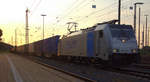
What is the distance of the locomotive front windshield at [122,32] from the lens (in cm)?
1864

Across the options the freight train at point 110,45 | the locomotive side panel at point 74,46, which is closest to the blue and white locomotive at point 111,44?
the freight train at point 110,45

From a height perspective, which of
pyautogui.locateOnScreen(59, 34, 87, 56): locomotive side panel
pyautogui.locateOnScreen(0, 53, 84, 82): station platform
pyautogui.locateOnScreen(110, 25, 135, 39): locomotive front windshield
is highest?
pyautogui.locateOnScreen(110, 25, 135, 39): locomotive front windshield

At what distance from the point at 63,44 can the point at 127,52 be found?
1473 cm

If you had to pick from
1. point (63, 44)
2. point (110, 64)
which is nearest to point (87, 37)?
point (110, 64)

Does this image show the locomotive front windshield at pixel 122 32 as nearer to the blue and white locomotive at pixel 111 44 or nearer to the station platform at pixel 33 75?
the blue and white locomotive at pixel 111 44

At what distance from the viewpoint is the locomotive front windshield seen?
1864 centimetres

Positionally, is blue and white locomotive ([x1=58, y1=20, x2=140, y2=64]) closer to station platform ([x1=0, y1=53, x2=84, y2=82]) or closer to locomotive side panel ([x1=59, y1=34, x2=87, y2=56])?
locomotive side panel ([x1=59, y1=34, x2=87, y2=56])

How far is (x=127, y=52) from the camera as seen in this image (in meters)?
17.8

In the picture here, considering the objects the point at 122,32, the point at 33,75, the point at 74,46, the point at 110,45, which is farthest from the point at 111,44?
the point at 74,46

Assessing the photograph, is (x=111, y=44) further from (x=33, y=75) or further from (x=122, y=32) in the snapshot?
(x=33, y=75)

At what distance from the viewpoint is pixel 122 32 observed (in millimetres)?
18812

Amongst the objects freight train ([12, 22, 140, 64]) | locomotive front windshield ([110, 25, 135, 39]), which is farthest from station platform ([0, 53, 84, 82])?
A: locomotive front windshield ([110, 25, 135, 39])

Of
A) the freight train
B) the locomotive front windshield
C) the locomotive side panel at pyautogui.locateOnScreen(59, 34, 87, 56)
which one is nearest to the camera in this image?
the freight train

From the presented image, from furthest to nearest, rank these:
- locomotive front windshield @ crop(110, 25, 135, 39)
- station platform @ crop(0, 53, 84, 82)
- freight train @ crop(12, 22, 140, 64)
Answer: locomotive front windshield @ crop(110, 25, 135, 39)
freight train @ crop(12, 22, 140, 64)
station platform @ crop(0, 53, 84, 82)
